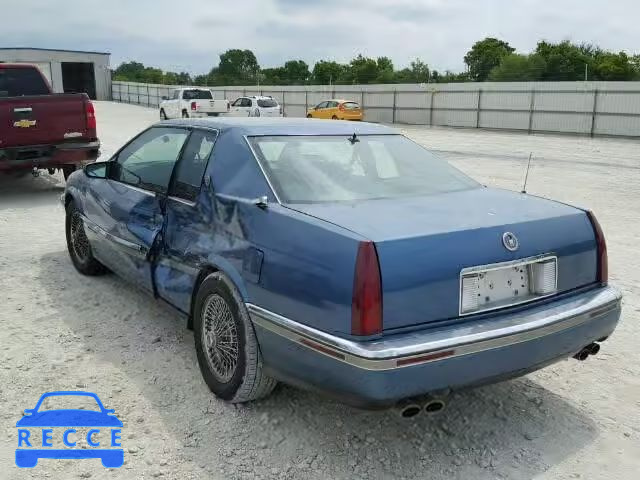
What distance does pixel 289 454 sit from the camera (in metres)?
2.89

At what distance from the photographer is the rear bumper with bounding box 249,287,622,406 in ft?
8.07

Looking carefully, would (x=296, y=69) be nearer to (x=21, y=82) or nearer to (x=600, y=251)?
(x=21, y=82)

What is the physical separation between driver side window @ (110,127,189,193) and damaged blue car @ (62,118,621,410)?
0.03m

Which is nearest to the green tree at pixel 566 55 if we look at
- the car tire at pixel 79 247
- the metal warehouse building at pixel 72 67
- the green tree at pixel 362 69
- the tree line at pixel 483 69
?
the tree line at pixel 483 69

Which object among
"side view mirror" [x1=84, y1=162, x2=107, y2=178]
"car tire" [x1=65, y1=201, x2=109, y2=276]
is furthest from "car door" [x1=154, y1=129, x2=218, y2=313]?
"car tire" [x1=65, y1=201, x2=109, y2=276]

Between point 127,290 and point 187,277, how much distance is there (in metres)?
1.79

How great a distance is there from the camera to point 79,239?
5500mm

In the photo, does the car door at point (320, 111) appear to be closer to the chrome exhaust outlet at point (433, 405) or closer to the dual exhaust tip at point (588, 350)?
the dual exhaust tip at point (588, 350)

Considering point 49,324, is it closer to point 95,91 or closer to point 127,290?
point 127,290

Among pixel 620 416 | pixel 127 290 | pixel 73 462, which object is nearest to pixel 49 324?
pixel 127 290

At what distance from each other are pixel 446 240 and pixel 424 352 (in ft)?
1.64

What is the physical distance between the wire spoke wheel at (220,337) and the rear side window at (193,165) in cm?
68

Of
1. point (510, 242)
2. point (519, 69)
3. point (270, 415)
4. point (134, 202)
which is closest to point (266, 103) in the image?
point (519, 69)

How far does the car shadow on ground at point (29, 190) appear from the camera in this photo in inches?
360
